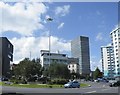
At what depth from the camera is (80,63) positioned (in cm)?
18350

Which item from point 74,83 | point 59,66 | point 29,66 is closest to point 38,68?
point 29,66

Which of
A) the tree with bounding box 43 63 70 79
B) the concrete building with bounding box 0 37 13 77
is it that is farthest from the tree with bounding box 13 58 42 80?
the concrete building with bounding box 0 37 13 77

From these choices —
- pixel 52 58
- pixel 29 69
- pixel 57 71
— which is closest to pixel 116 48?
pixel 52 58

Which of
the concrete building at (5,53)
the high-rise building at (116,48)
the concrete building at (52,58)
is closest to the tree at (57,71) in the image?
the concrete building at (5,53)

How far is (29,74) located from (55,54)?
9070cm

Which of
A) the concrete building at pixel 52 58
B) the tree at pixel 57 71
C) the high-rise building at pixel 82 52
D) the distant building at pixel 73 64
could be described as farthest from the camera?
the high-rise building at pixel 82 52

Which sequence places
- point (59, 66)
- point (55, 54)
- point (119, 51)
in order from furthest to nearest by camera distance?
1. point (55, 54)
2. point (119, 51)
3. point (59, 66)

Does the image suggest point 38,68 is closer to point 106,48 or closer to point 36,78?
point 36,78

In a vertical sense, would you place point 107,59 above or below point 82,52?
below

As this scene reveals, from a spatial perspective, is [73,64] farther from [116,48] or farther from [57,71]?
[57,71]

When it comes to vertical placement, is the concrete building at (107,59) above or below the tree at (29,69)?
above

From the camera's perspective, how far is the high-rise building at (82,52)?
16870 cm

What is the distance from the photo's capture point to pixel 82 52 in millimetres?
178000

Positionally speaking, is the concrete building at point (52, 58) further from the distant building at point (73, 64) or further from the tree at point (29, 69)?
the tree at point (29, 69)
